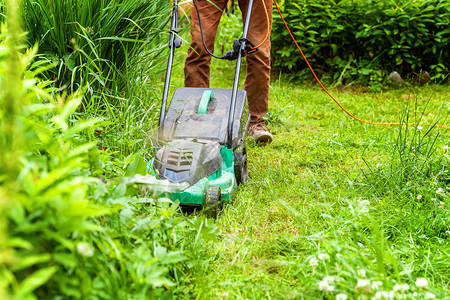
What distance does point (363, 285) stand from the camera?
1073 millimetres

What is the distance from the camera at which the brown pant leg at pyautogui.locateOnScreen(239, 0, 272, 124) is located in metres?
2.75

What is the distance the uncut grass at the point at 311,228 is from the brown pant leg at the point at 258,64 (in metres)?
0.27

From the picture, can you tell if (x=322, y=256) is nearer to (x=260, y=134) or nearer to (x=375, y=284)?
(x=375, y=284)

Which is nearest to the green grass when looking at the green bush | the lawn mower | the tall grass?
the lawn mower

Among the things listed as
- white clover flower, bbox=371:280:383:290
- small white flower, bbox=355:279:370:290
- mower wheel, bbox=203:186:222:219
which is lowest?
mower wheel, bbox=203:186:222:219

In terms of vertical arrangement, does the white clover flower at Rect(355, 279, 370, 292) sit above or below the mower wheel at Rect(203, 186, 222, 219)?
above

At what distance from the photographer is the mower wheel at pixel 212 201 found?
1712 millimetres

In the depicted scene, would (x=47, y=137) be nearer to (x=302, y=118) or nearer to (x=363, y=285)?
(x=363, y=285)

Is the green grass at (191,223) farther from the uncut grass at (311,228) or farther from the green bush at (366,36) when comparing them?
the green bush at (366,36)

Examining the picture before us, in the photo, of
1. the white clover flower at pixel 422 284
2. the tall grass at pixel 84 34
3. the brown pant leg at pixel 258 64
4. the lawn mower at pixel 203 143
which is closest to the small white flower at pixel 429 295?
the white clover flower at pixel 422 284

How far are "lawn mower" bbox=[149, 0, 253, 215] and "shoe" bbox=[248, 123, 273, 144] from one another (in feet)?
1.66

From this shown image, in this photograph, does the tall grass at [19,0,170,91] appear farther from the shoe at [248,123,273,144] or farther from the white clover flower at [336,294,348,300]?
the white clover flower at [336,294,348,300]

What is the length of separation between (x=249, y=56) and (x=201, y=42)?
415 millimetres

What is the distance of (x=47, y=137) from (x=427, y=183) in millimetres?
1569
